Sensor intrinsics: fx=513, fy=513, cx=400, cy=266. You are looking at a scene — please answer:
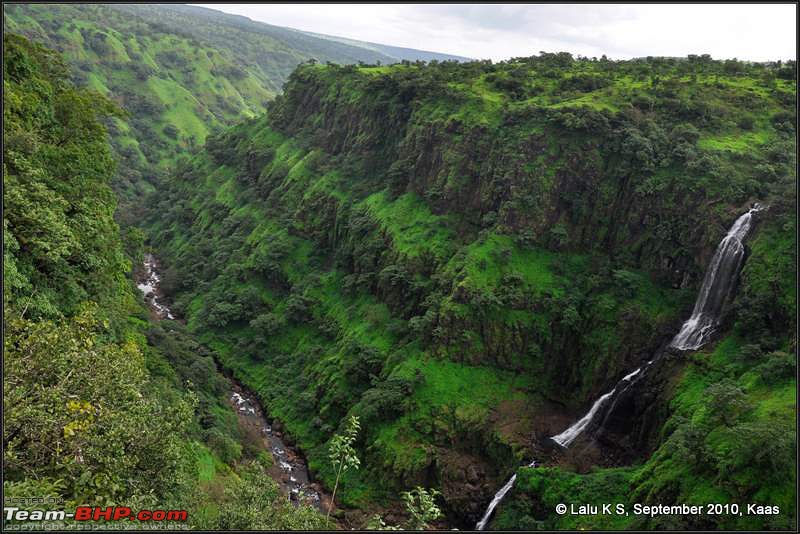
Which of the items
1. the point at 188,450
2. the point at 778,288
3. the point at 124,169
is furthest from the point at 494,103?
the point at 124,169

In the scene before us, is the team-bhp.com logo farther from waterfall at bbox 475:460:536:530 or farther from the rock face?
the rock face

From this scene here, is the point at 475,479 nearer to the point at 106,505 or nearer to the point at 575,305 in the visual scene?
the point at 575,305

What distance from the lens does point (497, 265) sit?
2057 inches

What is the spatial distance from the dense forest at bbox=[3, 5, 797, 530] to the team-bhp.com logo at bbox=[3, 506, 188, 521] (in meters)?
0.49

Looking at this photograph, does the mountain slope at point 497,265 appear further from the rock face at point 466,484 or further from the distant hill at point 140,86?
the distant hill at point 140,86

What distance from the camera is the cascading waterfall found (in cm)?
4159

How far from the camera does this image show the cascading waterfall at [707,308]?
41.6 metres

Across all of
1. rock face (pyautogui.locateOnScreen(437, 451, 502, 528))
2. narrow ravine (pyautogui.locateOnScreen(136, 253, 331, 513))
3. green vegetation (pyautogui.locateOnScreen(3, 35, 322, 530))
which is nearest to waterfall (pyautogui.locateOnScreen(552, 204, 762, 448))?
rock face (pyautogui.locateOnScreen(437, 451, 502, 528))

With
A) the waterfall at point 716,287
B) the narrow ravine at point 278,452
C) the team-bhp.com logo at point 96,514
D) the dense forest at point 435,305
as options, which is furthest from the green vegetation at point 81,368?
the waterfall at point 716,287

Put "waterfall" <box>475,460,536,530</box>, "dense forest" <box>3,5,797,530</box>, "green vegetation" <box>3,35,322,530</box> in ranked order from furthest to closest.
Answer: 1. "waterfall" <box>475,460,536,530</box>
2. "dense forest" <box>3,5,797,530</box>
3. "green vegetation" <box>3,35,322,530</box>

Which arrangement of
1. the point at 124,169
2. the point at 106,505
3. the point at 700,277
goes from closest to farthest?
1. the point at 106,505
2. the point at 700,277
3. the point at 124,169

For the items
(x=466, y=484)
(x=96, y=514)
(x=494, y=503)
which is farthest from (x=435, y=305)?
(x=96, y=514)

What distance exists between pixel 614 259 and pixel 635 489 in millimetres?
24231

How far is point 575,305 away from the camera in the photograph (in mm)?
49125
